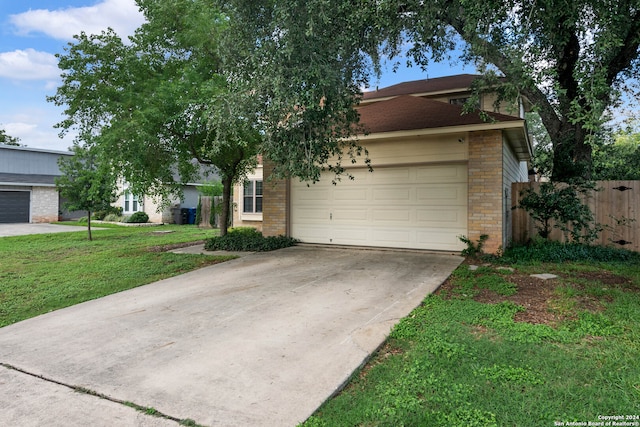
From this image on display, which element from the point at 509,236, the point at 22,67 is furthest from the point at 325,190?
the point at 22,67

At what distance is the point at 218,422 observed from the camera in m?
2.33

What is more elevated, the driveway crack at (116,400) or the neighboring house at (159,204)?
the neighboring house at (159,204)

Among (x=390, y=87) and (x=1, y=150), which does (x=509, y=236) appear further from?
(x=1, y=150)

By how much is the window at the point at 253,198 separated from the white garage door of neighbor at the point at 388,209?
6.48 m

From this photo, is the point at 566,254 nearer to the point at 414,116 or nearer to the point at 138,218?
the point at 414,116

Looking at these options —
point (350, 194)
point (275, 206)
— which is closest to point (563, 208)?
point (350, 194)

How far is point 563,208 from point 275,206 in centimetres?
706

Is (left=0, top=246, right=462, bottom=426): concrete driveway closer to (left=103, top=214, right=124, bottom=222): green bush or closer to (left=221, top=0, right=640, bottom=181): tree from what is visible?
(left=221, top=0, right=640, bottom=181): tree

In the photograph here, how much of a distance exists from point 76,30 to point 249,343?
8963mm

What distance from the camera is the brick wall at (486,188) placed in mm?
7832

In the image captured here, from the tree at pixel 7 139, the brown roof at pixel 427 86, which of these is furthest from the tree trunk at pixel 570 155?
the tree at pixel 7 139

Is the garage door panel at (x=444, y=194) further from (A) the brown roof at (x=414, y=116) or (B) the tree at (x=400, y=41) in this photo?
(B) the tree at (x=400, y=41)

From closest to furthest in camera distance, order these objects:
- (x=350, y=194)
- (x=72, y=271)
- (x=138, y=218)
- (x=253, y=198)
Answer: (x=72, y=271) < (x=350, y=194) < (x=253, y=198) < (x=138, y=218)

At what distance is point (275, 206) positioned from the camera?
34.2 ft
